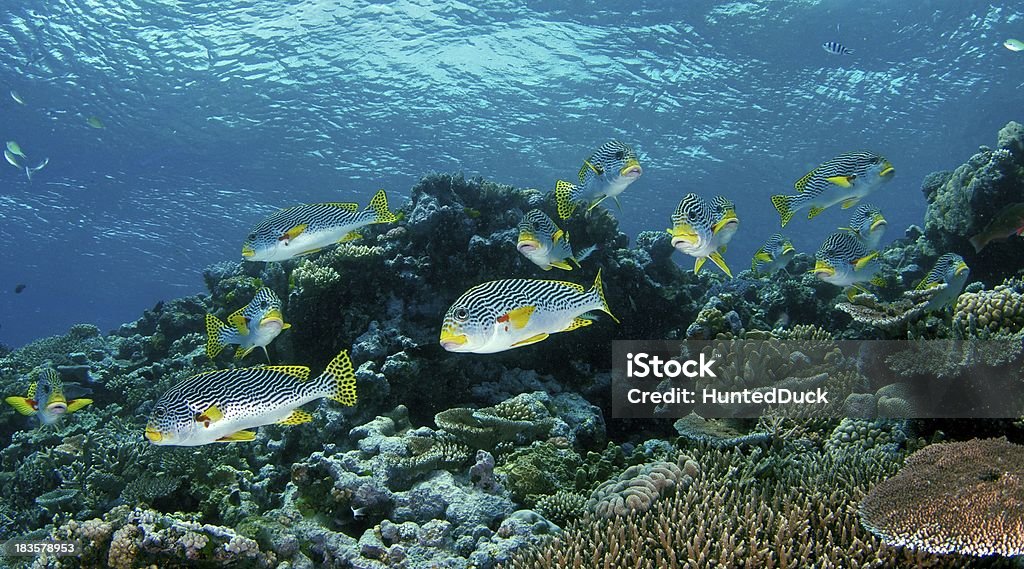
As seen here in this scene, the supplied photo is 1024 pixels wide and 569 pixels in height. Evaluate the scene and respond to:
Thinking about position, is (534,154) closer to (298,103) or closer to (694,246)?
(298,103)

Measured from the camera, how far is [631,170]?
17.5 ft

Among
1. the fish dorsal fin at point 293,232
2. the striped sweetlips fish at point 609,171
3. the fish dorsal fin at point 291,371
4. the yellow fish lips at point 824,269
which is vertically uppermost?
the striped sweetlips fish at point 609,171

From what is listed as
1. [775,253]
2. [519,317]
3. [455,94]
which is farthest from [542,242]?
[455,94]

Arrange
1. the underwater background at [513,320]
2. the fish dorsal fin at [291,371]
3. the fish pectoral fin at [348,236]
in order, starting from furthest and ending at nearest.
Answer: the fish pectoral fin at [348,236]
the underwater background at [513,320]
the fish dorsal fin at [291,371]

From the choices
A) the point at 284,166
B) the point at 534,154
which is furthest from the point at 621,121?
the point at 284,166

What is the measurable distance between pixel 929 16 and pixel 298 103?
90.6 ft

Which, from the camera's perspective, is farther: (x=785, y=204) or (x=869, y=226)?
(x=869, y=226)

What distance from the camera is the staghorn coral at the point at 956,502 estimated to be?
11.3ft

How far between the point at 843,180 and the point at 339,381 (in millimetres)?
5510

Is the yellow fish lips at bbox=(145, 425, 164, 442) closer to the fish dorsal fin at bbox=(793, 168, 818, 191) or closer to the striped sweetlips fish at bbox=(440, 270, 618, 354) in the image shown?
the striped sweetlips fish at bbox=(440, 270, 618, 354)

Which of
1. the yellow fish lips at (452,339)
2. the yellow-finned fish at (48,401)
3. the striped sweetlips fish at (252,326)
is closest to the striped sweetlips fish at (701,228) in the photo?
the yellow fish lips at (452,339)

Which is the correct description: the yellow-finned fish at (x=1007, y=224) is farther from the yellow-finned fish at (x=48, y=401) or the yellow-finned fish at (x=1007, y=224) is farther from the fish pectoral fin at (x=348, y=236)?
the yellow-finned fish at (x=48, y=401)

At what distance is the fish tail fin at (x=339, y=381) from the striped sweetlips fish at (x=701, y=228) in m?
2.78

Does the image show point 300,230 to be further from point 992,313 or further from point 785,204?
point 992,313
